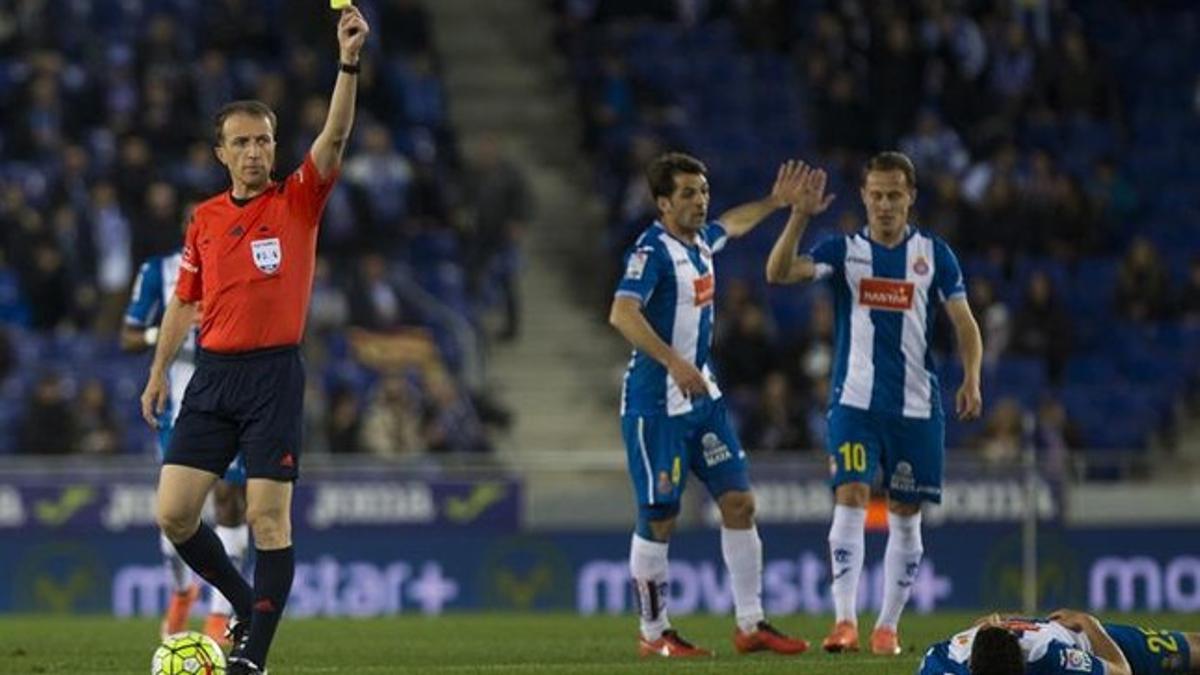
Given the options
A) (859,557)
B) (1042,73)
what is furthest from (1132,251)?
(859,557)

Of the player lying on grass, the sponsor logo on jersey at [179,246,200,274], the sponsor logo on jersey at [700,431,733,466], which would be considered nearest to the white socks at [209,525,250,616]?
the sponsor logo on jersey at [700,431,733,466]

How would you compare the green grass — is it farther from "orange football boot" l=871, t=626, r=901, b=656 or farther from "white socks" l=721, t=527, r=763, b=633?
"white socks" l=721, t=527, r=763, b=633

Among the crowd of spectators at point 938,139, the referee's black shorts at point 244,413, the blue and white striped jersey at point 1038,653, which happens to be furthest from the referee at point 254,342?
the crowd of spectators at point 938,139

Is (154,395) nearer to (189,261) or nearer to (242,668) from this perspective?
(189,261)

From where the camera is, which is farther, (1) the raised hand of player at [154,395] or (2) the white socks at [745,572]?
(2) the white socks at [745,572]

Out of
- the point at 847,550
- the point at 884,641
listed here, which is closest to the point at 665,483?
the point at 847,550

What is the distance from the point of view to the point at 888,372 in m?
14.7

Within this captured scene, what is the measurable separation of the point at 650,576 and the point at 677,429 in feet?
2.54

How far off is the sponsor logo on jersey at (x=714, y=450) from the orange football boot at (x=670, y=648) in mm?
927

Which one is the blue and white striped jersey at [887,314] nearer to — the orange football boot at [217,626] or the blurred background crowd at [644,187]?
the orange football boot at [217,626]

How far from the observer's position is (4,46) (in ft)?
92.5

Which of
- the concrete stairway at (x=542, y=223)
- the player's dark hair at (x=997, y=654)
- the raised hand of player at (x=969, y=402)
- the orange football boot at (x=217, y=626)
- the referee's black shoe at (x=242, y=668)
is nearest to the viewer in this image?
the player's dark hair at (x=997, y=654)

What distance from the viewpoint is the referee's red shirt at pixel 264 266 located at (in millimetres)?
12180

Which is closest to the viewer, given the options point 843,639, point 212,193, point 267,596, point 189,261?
point 267,596
